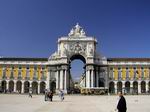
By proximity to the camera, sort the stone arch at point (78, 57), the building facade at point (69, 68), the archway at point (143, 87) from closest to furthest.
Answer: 1. the building facade at point (69, 68)
2. the stone arch at point (78, 57)
3. the archway at point (143, 87)

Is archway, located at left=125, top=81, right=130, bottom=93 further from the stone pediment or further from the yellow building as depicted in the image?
the stone pediment

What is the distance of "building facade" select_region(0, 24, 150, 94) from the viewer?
117 metres

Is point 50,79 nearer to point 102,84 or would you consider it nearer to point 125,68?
point 102,84

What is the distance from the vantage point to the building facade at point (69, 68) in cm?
11656

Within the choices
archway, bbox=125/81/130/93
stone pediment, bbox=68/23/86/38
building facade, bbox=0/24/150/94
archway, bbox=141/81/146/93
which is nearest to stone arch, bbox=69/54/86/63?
building facade, bbox=0/24/150/94

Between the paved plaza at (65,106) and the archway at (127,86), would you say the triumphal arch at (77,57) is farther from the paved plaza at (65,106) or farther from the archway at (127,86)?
the paved plaza at (65,106)

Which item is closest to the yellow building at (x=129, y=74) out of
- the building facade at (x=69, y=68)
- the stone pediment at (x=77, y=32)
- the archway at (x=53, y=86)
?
the building facade at (x=69, y=68)

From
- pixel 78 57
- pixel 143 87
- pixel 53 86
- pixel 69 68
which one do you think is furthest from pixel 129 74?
pixel 53 86

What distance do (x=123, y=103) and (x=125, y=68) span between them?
338 feet

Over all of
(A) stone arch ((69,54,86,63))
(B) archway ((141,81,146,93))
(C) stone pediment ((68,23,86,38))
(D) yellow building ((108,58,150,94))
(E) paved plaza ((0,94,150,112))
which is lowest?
(E) paved plaza ((0,94,150,112))


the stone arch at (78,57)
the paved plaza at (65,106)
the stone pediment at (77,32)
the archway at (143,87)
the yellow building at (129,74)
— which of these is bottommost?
the paved plaza at (65,106)

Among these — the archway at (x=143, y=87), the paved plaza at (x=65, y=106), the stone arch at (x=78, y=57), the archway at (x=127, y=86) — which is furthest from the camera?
the archway at (x=143, y=87)

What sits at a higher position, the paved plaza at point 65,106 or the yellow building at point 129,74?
A: the yellow building at point 129,74

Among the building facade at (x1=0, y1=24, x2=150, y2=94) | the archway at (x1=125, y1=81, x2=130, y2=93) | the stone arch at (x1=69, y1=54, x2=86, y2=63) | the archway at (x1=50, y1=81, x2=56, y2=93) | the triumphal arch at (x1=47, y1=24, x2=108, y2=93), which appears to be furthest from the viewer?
the archway at (x1=50, y1=81, x2=56, y2=93)
